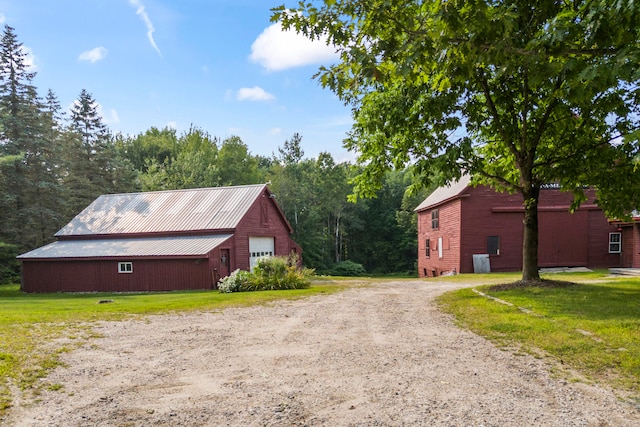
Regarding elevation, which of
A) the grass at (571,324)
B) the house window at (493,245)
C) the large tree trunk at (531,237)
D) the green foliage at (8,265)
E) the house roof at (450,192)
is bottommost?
the green foliage at (8,265)

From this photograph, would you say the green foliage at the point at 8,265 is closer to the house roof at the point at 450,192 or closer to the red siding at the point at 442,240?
the house roof at the point at 450,192

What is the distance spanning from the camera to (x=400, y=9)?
702 centimetres

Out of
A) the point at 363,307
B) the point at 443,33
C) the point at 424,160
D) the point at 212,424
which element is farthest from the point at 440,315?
the point at 212,424

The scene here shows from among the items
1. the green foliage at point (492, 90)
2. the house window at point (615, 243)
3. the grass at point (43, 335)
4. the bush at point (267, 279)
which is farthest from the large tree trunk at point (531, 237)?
the house window at point (615, 243)

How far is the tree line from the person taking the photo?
33.0 meters

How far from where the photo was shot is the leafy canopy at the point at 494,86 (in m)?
6.05

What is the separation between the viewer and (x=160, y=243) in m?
25.7

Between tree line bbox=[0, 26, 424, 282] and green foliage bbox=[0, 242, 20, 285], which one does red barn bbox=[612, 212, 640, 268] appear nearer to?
tree line bbox=[0, 26, 424, 282]

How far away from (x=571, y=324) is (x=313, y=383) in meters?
5.63

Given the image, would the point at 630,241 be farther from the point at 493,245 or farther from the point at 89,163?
the point at 89,163

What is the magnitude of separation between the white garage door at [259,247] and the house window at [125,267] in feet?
22.2

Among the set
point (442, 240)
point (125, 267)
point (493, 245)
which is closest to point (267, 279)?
point (125, 267)

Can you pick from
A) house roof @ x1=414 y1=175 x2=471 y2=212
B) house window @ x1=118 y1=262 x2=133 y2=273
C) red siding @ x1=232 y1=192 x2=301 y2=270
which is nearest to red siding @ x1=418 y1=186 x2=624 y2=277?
house roof @ x1=414 y1=175 x2=471 y2=212

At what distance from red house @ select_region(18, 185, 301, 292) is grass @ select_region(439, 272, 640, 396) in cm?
1476
